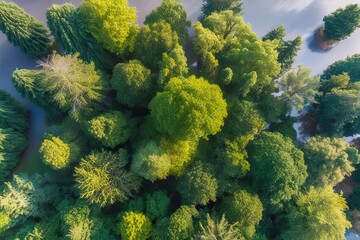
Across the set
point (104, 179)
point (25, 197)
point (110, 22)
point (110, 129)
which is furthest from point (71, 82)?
point (25, 197)

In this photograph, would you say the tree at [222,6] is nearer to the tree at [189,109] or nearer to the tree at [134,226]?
the tree at [189,109]

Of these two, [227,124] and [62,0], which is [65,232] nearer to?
[227,124]

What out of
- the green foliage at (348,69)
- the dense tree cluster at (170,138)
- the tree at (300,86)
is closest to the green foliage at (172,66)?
the dense tree cluster at (170,138)

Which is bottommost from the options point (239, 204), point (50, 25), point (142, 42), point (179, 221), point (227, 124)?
point (179, 221)

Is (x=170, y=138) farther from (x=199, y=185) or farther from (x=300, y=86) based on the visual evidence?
(x=300, y=86)

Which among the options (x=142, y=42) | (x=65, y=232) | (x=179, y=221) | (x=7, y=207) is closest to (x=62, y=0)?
(x=142, y=42)

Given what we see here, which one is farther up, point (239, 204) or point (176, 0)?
point (176, 0)
